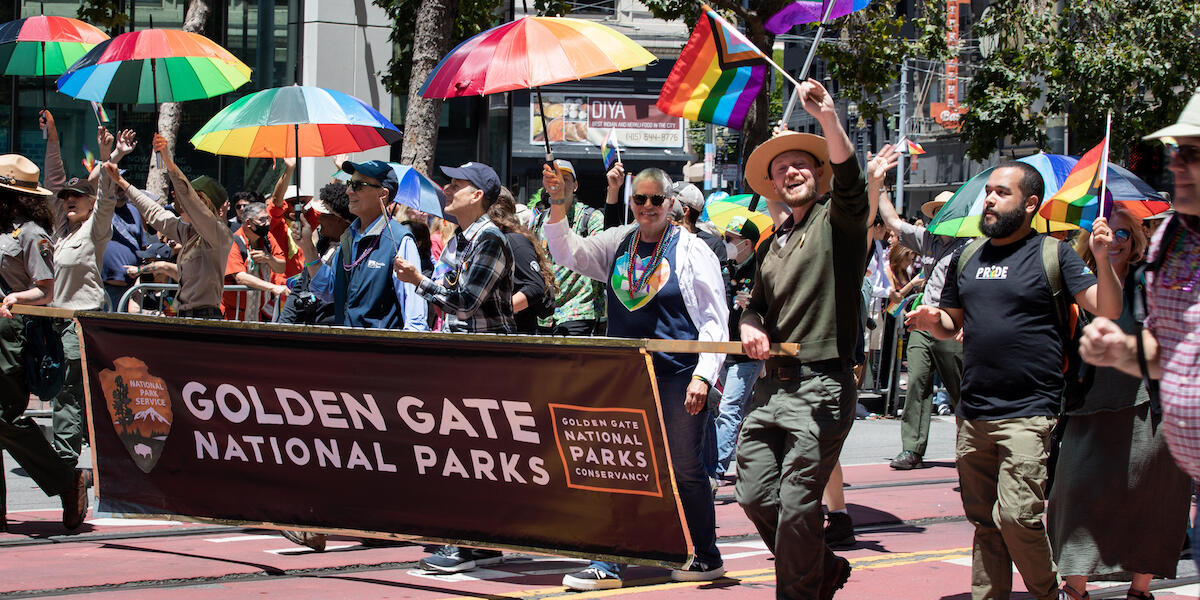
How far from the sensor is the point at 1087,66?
72.4ft

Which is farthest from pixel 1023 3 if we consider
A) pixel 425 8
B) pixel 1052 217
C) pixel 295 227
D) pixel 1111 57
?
pixel 1052 217

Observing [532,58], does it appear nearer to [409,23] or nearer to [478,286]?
[478,286]

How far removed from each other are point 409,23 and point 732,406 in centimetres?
1078

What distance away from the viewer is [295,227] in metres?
13.0

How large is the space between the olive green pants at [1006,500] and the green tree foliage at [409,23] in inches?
473

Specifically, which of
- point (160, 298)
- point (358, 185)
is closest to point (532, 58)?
point (358, 185)

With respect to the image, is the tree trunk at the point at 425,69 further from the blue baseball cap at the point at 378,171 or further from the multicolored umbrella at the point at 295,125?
the blue baseball cap at the point at 378,171

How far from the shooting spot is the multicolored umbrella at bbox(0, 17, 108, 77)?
10.8 metres

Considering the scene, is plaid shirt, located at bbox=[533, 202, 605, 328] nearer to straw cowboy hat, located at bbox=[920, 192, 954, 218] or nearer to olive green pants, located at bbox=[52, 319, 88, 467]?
straw cowboy hat, located at bbox=[920, 192, 954, 218]

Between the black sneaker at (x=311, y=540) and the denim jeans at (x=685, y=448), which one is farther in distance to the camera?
the black sneaker at (x=311, y=540)

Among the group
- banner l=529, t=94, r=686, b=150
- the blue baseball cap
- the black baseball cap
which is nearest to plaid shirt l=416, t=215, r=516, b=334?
the black baseball cap

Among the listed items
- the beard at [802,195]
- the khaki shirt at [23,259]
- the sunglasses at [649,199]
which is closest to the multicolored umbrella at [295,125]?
the khaki shirt at [23,259]

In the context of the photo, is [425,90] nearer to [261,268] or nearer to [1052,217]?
[1052,217]

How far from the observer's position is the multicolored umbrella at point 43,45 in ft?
35.5
